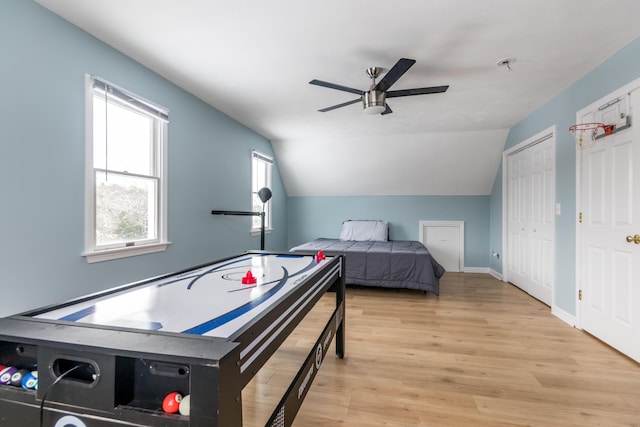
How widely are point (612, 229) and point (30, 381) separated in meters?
3.54

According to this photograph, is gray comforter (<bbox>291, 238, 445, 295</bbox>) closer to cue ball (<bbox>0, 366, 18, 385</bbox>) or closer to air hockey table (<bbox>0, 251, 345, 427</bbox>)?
air hockey table (<bbox>0, 251, 345, 427</bbox>)

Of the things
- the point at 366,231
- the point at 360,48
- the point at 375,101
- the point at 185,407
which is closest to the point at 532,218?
the point at 366,231

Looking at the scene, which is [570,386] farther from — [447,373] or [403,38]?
[403,38]

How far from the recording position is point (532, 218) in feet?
12.7

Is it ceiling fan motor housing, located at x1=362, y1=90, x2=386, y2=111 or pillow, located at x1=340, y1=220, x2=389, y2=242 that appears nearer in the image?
ceiling fan motor housing, located at x1=362, y1=90, x2=386, y2=111

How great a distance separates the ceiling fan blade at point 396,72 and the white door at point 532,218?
2.30m

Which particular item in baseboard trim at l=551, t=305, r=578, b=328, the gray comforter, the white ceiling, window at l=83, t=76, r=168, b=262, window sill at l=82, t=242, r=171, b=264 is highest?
the white ceiling

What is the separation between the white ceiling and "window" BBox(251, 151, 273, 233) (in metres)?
0.73

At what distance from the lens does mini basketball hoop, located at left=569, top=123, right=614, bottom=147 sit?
2436 millimetres

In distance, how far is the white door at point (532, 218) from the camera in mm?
3463

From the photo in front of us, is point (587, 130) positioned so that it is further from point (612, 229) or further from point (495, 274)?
point (495, 274)

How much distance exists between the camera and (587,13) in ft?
6.23

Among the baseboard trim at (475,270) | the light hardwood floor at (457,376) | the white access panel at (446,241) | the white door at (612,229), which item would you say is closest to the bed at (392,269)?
the light hardwood floor at (457,376)

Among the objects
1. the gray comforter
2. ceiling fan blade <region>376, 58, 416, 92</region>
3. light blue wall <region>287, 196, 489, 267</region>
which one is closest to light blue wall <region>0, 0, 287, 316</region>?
ceiling fan blade <region>376, 58, 416, 92</region>
